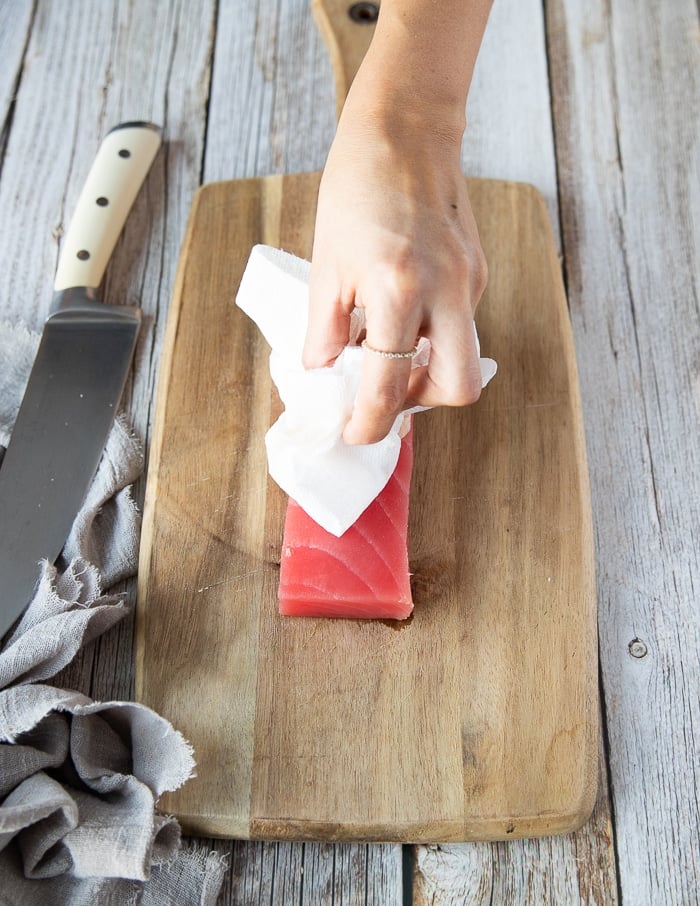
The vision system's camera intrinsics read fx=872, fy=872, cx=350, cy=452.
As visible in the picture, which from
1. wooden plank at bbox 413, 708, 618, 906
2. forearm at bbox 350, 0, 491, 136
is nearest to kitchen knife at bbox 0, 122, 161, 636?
forearm at bbox 350, 0, 491, 136

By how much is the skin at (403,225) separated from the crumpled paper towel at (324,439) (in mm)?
58

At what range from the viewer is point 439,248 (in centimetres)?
137

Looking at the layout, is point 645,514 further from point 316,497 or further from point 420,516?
point 316,497

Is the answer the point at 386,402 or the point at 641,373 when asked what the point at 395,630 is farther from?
the point at 641,373

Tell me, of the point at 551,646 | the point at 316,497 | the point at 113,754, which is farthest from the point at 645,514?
the point at 113,754

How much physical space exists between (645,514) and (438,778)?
0.73m

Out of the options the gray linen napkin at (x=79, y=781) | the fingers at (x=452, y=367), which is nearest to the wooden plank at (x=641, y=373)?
the fingers at (x=452, y=367)

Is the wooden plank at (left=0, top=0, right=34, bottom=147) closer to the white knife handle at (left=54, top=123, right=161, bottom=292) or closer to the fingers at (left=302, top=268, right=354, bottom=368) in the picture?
the white knife handle at (left=54, top=123, right=161, bottom=292)

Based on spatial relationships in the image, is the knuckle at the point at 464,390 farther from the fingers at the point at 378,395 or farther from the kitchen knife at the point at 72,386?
the kitchen knife at the point at 72,386

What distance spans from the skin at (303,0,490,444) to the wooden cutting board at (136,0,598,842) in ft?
1.15

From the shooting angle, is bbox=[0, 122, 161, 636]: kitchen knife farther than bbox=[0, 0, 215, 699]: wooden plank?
No

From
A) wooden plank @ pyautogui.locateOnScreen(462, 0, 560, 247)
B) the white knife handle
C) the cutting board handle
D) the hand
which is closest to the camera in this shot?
the hand

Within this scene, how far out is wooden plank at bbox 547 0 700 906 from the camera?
167 cm

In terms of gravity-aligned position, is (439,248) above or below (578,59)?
above
